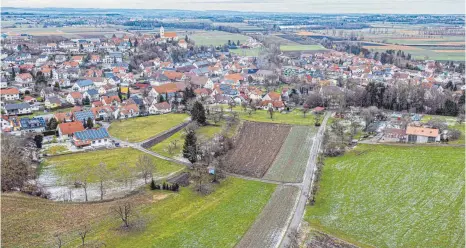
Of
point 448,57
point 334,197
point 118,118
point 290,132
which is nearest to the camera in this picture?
point 334,197

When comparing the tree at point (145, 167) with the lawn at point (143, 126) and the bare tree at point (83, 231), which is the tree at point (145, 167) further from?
the bare tree at point (83, 231)

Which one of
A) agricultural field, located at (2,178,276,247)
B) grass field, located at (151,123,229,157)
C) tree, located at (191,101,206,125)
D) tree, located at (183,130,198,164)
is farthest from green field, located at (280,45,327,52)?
agricultural field, located at (2,178,276,247)

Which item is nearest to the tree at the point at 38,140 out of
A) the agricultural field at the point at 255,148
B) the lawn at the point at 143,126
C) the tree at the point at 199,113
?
the lawn at the point at 143,126

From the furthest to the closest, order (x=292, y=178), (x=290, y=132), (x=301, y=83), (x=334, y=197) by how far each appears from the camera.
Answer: (x=301, y=83), (x=290, y=132), (x=292, y=178), (x=334, y=197)

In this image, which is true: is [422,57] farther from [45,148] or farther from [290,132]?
[45,148]

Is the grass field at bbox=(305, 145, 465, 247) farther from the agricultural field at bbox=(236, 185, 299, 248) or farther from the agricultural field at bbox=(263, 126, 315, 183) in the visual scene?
the agricultural field at bbox=(263, 126, 315, 183)

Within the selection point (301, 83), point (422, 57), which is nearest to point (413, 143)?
point (301, 83)

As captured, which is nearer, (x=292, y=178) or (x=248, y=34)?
(x=292, y=178)
